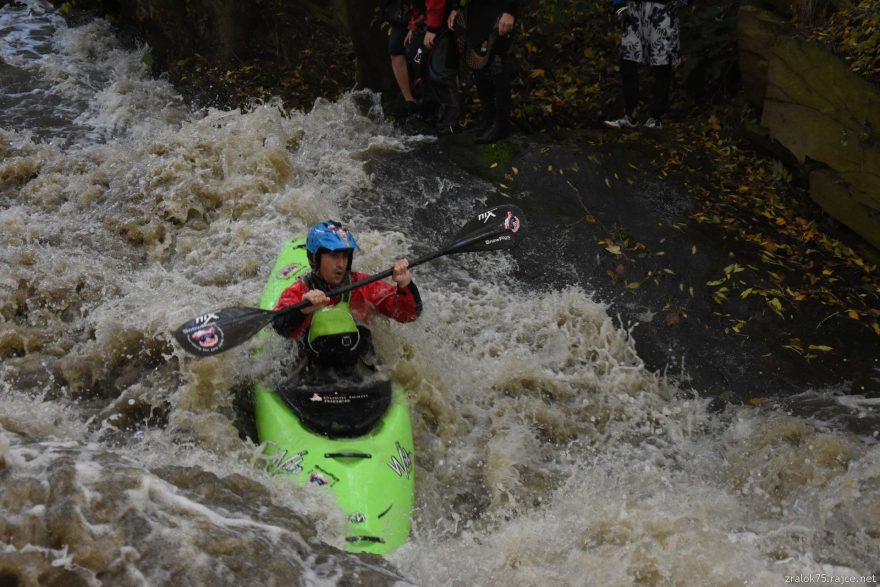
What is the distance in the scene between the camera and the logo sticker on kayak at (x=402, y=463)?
4.27 m

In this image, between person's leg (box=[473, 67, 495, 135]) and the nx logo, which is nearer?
the nx logo

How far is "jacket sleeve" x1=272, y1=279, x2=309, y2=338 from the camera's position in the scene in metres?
4.52

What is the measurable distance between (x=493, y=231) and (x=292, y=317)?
1341 mm

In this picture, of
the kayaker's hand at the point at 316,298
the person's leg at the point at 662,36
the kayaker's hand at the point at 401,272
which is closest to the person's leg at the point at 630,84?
the person's leg at the point at 662,36

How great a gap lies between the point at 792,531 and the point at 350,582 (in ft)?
7.21

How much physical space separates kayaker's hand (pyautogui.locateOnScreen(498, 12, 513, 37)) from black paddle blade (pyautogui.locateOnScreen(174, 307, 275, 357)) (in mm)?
3623

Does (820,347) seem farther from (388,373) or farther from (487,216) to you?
(388,373)

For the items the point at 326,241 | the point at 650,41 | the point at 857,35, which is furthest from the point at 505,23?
the point at 326,241

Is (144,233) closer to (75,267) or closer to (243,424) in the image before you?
(75,267)

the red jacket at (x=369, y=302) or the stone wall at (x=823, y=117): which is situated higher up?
the stone wall at (x=823, y=117)

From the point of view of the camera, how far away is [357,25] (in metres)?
8.30

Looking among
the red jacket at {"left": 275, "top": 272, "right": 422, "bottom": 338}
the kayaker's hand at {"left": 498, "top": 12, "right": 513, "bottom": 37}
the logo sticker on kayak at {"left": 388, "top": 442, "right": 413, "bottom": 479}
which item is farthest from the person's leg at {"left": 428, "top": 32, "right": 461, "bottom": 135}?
the logo sticker on kayak at {"left": 388, "top": 442, "right": 413, "bottom": 479}

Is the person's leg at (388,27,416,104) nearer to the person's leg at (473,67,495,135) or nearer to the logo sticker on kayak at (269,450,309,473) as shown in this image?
the person's leg at (473,67,495,135)

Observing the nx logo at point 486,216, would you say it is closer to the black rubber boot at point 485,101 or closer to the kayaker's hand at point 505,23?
the kayaker's hand at point 505,23
